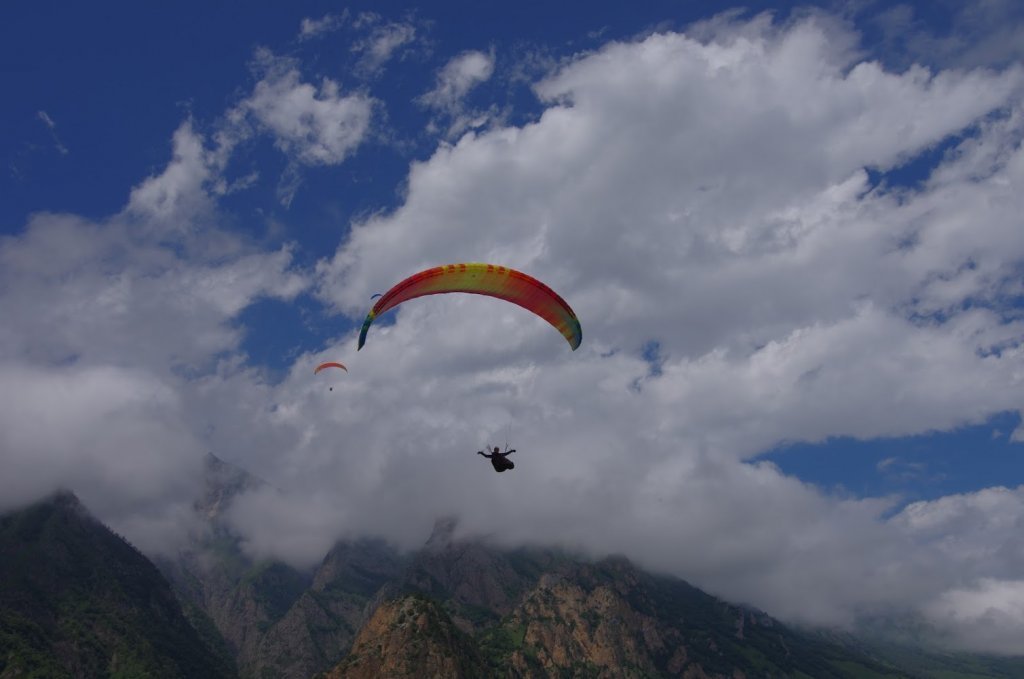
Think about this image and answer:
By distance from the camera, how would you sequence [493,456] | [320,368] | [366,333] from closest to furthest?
[366,333] < [493,456] < [320,368]

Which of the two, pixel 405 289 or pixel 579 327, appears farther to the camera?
pixel 579 327

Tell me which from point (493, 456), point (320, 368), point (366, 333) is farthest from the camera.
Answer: point (320, 368)

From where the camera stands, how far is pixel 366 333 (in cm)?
5728

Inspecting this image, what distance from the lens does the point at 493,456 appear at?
203ft

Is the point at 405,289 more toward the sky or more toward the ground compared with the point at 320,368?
more toward the ground

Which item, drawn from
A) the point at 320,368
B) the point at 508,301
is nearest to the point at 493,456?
the point at 508,301

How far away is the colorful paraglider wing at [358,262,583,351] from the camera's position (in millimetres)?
58406

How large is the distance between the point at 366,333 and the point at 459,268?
8.93 metres

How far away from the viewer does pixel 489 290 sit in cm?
6338

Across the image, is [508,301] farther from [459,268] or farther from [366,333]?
[366,333]

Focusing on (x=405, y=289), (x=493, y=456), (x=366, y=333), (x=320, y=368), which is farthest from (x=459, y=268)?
(x=320, y=368)

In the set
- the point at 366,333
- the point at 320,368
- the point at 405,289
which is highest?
the point at 320,368

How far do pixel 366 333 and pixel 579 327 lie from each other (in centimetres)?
1842

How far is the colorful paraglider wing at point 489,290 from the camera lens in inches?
2299
